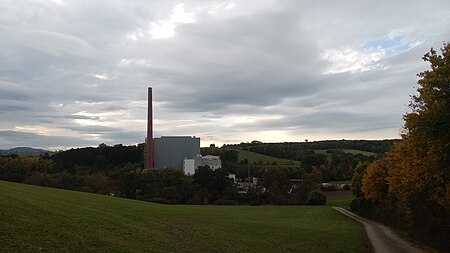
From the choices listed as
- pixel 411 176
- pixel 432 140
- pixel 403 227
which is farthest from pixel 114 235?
pixel 403 227

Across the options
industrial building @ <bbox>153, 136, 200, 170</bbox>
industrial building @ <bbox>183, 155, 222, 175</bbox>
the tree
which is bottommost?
the tree

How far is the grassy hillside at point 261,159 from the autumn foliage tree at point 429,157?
4755 inches

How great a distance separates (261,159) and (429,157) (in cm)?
14141

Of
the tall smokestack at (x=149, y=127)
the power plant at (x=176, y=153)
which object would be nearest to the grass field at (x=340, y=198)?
the power plant at (x=176, y=153)

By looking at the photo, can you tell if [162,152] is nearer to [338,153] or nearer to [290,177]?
[290,177]

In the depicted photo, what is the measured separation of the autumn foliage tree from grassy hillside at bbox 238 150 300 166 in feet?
396

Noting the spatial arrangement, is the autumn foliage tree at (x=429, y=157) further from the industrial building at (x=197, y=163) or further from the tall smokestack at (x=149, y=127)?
the industrial building at (x=197, y=163)

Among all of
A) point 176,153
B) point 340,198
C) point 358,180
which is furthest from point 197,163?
point 358,180

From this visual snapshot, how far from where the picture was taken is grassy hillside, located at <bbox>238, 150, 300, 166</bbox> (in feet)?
528

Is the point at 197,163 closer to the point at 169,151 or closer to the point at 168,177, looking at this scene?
the point at 169,151

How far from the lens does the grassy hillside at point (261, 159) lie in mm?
160875

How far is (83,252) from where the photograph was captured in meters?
15.2

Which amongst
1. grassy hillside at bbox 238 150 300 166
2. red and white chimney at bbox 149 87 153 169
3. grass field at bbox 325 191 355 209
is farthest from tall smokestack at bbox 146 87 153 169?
grass field at bbox 325 191 355 209

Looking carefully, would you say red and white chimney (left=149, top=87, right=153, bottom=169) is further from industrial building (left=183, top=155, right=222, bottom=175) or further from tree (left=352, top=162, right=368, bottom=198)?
tree (left=352, top=162, right=368, bottom=198)
